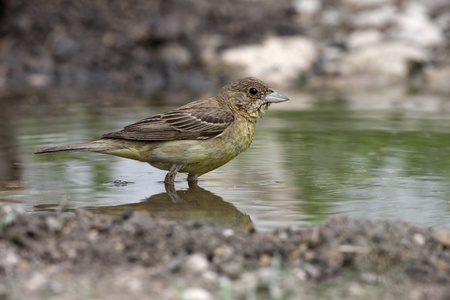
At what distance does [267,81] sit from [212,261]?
1140 cm

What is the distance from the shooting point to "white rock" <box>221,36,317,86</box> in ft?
52.5

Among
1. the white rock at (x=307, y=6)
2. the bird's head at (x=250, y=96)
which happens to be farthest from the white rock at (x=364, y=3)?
the bird's head at (x=250, y=96)

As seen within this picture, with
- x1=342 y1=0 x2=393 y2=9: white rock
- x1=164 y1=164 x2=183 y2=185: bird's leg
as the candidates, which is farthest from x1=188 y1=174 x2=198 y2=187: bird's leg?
x1=342 y1=0 x2=393 y2=9: white rock

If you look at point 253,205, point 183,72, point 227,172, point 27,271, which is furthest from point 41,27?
point 27,271

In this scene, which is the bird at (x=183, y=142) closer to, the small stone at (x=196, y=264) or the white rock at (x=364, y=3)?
the small stone at (x=196, y=264)

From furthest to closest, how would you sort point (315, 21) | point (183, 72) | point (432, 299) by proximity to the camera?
point (315, 21) → point (183, 72) → point (432, 299)

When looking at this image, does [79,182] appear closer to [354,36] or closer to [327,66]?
[327,66]

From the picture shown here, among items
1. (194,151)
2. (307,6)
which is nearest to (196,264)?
(194,151)

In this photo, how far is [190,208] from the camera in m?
6.57

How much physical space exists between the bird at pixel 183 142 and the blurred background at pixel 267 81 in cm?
26

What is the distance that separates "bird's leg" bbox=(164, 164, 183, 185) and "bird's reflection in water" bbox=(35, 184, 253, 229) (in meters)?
0.30

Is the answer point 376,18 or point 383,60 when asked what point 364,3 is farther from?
point 383,60

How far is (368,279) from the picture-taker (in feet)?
14.0

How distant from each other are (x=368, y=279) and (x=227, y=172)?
390 centimetres
